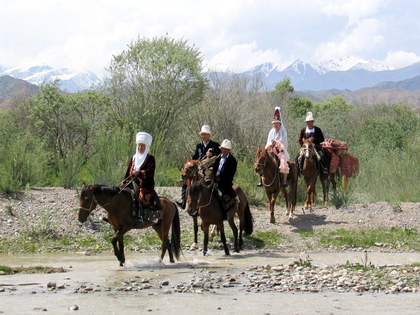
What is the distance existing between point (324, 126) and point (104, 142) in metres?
33.9

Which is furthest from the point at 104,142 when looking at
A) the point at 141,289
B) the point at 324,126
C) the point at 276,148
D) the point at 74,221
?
the point at 324,126

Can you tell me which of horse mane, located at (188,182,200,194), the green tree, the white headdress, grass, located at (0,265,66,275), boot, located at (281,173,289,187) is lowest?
grass, located at (0,265,66,275)

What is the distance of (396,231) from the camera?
1825 centimetres

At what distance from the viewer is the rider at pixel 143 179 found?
1388cm

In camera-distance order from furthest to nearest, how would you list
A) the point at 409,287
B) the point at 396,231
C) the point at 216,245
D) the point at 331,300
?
the point at 396,231 → the point at 216,245 → the point at 409,287 → the point at 331,300

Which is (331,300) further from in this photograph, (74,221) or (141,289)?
(74,221)

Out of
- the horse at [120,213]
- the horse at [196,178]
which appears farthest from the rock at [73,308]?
the horse at [196,178]

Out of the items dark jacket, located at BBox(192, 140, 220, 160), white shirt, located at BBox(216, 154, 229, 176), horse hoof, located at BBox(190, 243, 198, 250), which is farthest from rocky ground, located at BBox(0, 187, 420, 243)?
white shirt, located at BBox(216, 154, 229, 176)

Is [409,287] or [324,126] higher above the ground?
[324,126]

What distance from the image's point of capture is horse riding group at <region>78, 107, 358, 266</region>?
13711mm

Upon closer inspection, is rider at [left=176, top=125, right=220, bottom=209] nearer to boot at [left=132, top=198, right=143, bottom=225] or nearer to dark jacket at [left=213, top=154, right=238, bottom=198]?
dark jacket at [left=213, top=154, right=238, bottom=198]

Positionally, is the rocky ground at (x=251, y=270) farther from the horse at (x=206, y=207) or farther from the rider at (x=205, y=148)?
the rider at (x=205, y=148)

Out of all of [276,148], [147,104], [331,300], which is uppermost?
[147,104]

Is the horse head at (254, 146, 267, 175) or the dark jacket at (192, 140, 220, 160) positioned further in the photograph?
the horse head at (254, 146, 267, 175)
